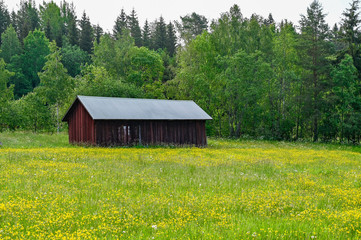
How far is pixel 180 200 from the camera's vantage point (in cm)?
877

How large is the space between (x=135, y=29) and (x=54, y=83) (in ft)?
163

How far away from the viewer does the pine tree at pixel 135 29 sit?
8594 cm

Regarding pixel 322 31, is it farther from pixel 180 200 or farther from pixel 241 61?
pixel 180 200

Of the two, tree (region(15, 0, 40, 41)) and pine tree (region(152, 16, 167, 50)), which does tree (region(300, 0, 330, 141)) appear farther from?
tree (region(15, 0, 40, 41))

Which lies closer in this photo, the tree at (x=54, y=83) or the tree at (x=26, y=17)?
the tree at (x=54, y=83)

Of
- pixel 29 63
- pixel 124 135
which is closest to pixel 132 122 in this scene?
pixel 124 135

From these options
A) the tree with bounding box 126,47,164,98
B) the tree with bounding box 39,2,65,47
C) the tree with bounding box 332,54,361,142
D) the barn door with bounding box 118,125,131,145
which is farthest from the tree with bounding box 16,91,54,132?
the tree with bounding box 39,2,65,47

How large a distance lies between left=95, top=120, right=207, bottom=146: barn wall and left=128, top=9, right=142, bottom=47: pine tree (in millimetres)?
58450

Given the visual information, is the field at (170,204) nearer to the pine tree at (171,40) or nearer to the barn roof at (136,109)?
the barn roof at (136,109)

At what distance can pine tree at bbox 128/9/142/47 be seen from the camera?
85.9 m

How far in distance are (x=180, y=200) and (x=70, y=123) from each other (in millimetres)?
25862

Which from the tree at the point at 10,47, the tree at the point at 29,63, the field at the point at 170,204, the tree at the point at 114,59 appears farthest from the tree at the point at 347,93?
the tree at the point at 10,47

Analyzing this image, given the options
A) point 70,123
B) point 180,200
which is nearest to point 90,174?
point 180,200

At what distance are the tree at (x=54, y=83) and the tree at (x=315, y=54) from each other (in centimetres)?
3571
